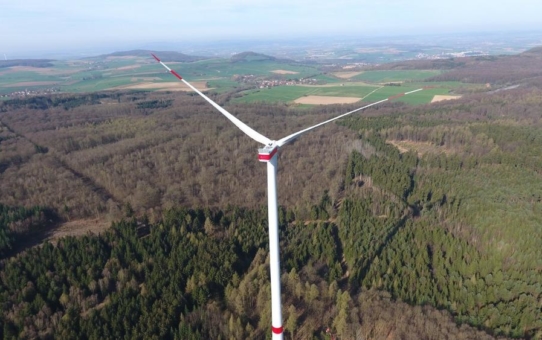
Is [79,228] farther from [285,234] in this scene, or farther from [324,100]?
[324,100]

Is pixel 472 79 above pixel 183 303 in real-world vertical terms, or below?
above

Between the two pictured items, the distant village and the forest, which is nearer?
the forest

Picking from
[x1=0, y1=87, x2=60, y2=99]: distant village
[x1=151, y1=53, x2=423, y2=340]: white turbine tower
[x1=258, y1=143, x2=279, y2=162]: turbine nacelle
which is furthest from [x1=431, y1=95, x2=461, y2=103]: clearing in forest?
[x1=0, y1=87, x2=60, y2=99]: distant village

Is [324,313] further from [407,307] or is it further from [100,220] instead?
[100,220]

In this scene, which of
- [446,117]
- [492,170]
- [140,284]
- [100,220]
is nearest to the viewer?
[140,284]

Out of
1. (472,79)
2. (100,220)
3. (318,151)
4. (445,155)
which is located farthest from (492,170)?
(472,79)

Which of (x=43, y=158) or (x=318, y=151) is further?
(x=318, y=151)

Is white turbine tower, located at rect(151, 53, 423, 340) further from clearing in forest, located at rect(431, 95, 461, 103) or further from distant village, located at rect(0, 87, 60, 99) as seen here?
distant village, located at rect(0, 87, 60, 99)
